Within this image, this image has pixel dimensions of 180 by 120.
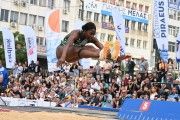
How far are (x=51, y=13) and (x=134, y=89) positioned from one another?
763 centimetres

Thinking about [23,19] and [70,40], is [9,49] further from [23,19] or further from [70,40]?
[23,19]

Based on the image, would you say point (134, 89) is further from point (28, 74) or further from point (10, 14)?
point (10, 14)

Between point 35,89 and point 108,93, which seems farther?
point 35,89

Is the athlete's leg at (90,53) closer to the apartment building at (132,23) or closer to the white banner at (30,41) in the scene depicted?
the white banner at (30,41)

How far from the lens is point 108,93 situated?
762 inches

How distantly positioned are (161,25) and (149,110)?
6565 millimetres

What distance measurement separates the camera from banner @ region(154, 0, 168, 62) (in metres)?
19.0

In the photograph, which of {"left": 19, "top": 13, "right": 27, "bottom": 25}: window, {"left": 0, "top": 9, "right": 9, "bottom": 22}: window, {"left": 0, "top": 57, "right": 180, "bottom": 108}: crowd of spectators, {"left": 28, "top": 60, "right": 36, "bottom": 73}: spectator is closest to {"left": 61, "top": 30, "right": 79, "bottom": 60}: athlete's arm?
{"left": 0, "top": 57, "right": 180, "bottom": 108}: crowd of spectators

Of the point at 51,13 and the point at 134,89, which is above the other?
the point at 51,13

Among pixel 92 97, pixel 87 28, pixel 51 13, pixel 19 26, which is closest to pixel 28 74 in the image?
pixel 51 13

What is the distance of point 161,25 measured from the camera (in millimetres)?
19562

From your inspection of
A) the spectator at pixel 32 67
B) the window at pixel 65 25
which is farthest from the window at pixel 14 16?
the spectator at pixel 32 67

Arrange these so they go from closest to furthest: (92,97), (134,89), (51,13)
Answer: (134,89) < (92,97) < (51,13)

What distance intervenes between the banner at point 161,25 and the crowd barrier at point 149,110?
478cm
